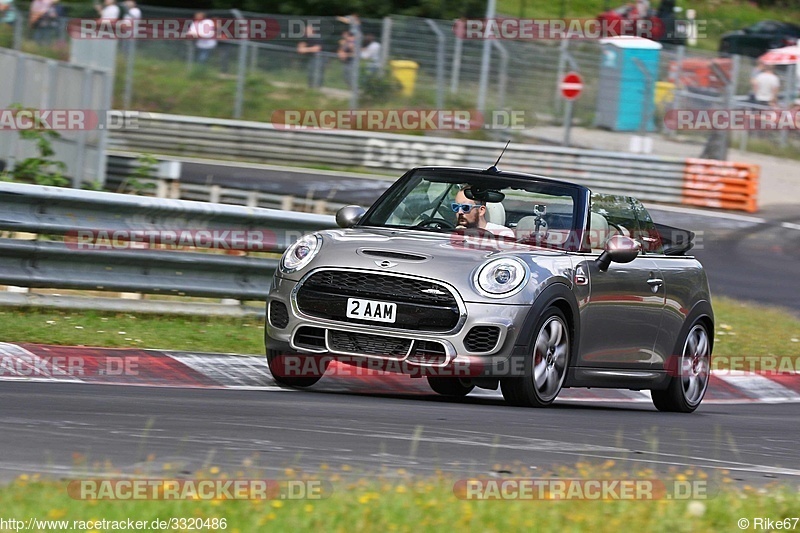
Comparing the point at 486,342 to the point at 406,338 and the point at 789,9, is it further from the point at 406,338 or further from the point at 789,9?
the point at 789,9

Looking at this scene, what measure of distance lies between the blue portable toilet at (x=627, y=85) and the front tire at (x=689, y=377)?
55.8ft

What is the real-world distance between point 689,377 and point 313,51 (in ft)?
63.7

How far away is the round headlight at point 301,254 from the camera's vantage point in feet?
28.0

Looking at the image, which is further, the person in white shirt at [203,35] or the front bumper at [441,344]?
the person in white shirt at [203,35]

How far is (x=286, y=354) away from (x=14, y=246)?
95.7 inches

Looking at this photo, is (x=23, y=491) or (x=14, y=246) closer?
(x=23, y=491)

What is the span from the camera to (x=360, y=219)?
9.42 meters

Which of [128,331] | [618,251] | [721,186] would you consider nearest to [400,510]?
[618,251]

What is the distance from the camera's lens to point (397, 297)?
8180 millimetres

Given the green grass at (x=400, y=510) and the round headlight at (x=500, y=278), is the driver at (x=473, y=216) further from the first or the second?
the green grass at (x=400, y=510)

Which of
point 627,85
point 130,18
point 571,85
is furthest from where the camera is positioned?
point 130,18

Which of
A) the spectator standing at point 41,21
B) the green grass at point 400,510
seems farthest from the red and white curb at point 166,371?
the spectator standing at point 41,21

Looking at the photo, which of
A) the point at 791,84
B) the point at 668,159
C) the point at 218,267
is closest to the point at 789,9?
the point at 791,84

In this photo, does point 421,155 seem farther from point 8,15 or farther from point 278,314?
point 278,314
